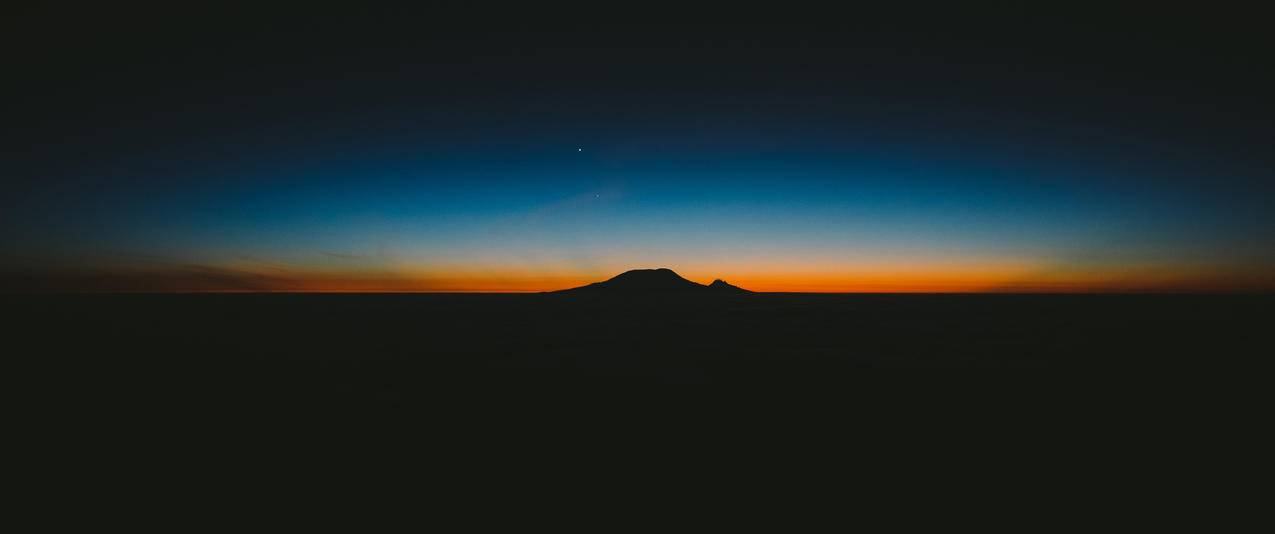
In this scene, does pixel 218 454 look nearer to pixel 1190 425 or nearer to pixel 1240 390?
pixel 1190 425

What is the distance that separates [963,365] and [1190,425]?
17.6 ft

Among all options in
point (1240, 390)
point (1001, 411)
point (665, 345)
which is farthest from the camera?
point (665, 345)

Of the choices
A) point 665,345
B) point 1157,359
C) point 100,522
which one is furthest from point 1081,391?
point 100,522

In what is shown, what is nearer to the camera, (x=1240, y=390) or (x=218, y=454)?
(x=218, y=454)

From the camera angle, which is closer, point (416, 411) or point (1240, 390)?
point (416, 411)

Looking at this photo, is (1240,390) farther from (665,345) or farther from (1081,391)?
(665,345)

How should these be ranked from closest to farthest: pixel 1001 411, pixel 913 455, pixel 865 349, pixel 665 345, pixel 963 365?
pixel 913 455 → pixel 1001 411 → pixel 963 365 → pixel 865 349 → pixel 665 345

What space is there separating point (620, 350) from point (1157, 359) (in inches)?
660

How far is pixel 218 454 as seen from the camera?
632 centimetres

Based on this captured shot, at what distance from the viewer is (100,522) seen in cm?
450

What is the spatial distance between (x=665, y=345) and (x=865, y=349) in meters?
7.15

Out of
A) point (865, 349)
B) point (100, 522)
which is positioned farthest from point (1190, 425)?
point (100, 522)

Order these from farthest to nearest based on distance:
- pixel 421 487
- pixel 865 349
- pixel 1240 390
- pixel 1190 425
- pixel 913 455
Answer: pixel 865 349
pixel 1240 390
pixel 1190 425
pixel 913 455
pixel 421 487

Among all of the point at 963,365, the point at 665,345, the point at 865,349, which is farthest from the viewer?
the point at 665,345
